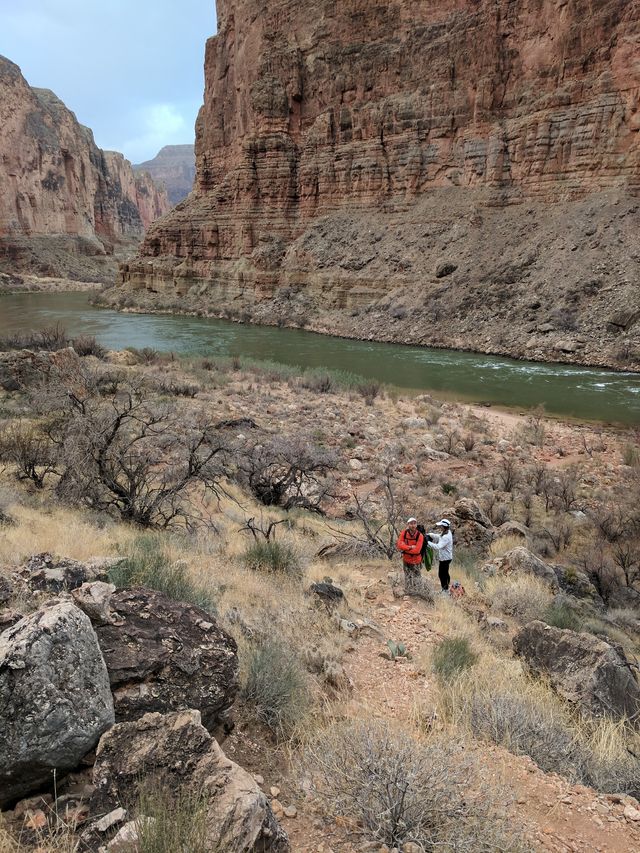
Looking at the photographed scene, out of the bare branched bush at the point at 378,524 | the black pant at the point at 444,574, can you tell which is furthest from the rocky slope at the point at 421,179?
the black pant at the point at 444,574

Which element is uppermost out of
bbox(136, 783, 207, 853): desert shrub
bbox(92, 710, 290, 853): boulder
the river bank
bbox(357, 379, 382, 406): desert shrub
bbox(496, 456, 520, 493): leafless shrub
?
the river bank

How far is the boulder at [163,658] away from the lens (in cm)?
245

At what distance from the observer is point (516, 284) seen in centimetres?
2931

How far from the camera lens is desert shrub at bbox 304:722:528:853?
2.03 metres

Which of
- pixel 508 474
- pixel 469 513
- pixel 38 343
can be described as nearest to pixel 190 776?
pixel 469 513

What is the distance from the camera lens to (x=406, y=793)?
2.14m

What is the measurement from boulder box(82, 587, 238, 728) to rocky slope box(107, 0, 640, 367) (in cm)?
2481

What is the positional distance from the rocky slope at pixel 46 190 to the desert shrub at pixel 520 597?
90.3m

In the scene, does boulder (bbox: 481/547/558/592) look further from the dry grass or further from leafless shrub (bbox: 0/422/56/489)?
leafless shrub (bbox: 0/422/56/489)

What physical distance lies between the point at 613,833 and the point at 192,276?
167 ft

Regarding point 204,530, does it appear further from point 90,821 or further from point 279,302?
point 279,302

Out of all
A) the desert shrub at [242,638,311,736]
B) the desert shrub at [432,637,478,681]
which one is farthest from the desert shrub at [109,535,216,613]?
the desert shrub at [432,637,478,681]

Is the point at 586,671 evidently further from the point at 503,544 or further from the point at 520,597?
the point at 503,544

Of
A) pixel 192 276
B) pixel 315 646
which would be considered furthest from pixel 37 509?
pixel 192 276
